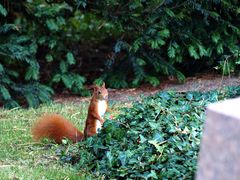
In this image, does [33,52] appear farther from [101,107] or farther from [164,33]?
[101,107]

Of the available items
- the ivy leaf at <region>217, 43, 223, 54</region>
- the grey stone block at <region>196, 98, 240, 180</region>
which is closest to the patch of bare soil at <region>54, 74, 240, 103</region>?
the ivy leaf at <region>217, 43, 223, 54</region>

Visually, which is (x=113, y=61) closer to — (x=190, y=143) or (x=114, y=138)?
(x=114, y=138)

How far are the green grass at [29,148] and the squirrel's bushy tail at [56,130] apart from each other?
81 mm

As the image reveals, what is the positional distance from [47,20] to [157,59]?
1549mm

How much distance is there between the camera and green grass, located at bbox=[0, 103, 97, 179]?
15.1 feet

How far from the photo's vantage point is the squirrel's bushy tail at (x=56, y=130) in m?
5.41

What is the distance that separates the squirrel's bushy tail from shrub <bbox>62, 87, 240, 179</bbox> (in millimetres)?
247

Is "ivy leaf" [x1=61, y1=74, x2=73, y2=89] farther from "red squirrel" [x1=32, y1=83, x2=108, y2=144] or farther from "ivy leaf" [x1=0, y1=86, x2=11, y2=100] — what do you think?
"red squirrel" [x1=32, y1=83, x2=108, y2=144]

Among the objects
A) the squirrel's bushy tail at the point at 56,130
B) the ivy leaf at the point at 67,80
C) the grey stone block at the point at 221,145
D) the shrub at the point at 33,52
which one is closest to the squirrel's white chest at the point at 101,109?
the squirrel's bushy tail at the point at 56,130

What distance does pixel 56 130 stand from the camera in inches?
215

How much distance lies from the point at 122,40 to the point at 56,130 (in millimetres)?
2712

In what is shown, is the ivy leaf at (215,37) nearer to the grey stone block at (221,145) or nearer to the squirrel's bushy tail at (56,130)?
the squirrel's bushy tail at (56,130)

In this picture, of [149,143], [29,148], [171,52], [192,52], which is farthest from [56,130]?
[192,52]

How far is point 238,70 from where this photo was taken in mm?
8016
